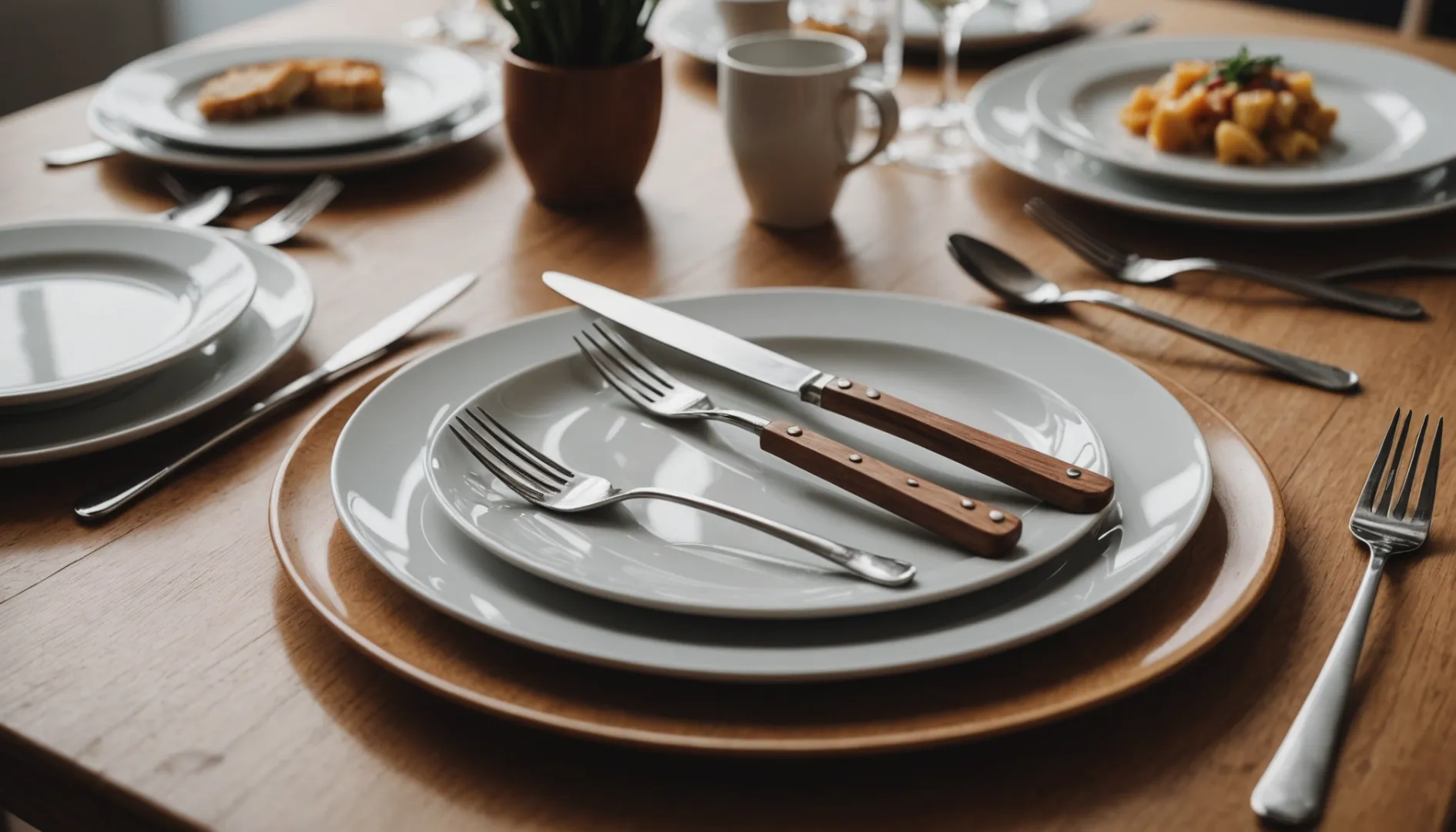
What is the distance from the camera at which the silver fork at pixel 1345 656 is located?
19.3 inches

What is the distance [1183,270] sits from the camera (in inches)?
37.2

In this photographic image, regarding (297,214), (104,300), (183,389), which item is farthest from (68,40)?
(183,389)

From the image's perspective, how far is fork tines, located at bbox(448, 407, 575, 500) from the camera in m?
0.63

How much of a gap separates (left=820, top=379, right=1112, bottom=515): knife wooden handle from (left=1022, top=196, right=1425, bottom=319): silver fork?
0.36m

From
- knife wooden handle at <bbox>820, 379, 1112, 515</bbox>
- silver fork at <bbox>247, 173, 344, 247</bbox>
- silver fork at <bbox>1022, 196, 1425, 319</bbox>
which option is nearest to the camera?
knife wooden handle at <bbox>820, 379, 1112, 515</bbox>

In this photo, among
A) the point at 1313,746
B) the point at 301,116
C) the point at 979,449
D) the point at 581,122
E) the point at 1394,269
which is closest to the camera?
the point at 1313,746

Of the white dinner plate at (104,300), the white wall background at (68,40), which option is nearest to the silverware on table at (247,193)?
the white dinner plate at (104,300)

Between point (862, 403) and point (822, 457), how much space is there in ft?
0.19

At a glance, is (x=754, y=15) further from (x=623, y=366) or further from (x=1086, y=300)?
(x=623, y=366)

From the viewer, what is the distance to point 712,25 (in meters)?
1.51

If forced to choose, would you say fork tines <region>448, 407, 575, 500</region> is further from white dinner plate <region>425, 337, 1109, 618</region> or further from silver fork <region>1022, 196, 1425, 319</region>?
silver fork <region>1022, 196, 1425, 319</region>

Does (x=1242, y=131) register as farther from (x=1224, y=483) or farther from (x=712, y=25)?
(x=712, y=25)

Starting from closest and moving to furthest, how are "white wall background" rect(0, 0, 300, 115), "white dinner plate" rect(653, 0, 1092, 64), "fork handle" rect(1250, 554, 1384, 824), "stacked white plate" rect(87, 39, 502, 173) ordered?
"fork handle" rect(1250, 554, 1384, 824), "stacked white plate" rect(87, 39, 502, 173), "white dinner plate" rect(653, 0, 1092, 64), "white wall background" rect(0, 0, 300, 115)

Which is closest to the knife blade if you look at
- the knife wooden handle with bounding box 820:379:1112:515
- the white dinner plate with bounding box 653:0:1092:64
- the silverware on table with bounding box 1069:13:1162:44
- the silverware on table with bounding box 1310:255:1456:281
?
the knife wooden handle with bounding box 820:379:1112:515
